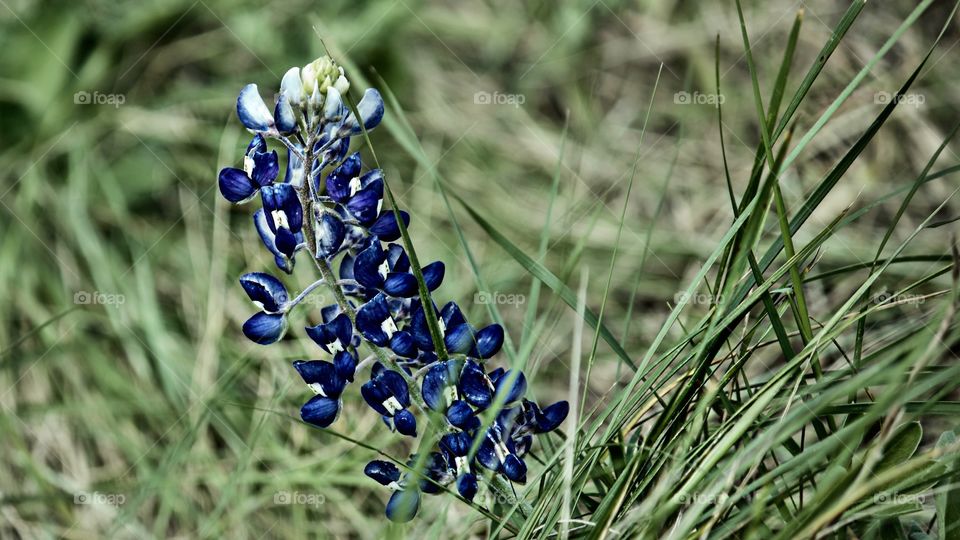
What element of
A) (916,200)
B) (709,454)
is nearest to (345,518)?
(709,454)

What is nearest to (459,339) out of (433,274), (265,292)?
(433,274)

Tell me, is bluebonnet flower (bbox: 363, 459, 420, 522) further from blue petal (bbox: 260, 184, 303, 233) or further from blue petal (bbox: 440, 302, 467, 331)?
blue petal (bbox: 260, 184, 303, 233)

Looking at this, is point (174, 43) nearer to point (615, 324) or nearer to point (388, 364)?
point (615, 324)

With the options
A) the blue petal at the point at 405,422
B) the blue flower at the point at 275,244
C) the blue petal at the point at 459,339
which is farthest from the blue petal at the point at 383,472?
the blue flower at the point at 275,244

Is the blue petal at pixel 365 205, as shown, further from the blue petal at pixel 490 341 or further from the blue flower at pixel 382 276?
the blue petal at pixel 490 341

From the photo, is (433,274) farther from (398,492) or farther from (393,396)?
(398,492)

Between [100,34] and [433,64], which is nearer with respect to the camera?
[100,34]
